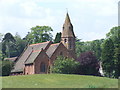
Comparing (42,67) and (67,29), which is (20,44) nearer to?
(67,29)

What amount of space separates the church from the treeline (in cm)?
424

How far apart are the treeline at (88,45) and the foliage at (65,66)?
4368 millimetres

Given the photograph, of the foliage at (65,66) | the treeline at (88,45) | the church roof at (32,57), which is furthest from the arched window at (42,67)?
the treeline at (88,45)

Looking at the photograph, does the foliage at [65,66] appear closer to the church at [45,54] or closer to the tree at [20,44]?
the church at [45,54]

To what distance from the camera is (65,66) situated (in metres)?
83.9

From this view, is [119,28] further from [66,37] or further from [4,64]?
[4,64]

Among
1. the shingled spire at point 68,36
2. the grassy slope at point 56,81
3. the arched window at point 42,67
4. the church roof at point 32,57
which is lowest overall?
the grassy slope at point 56,81

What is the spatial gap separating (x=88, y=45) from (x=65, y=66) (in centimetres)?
9295

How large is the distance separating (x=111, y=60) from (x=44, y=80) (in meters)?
39.1

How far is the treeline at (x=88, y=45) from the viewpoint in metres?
85.6

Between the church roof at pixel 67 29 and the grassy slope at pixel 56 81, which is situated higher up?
the church roof at pixel 67 29

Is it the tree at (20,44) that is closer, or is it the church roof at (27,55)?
the church roof at (27,55)

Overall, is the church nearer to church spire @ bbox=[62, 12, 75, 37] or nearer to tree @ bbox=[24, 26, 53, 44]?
church spire @ bbox=[62, 12, 75, 37]

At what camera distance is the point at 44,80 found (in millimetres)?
48375
